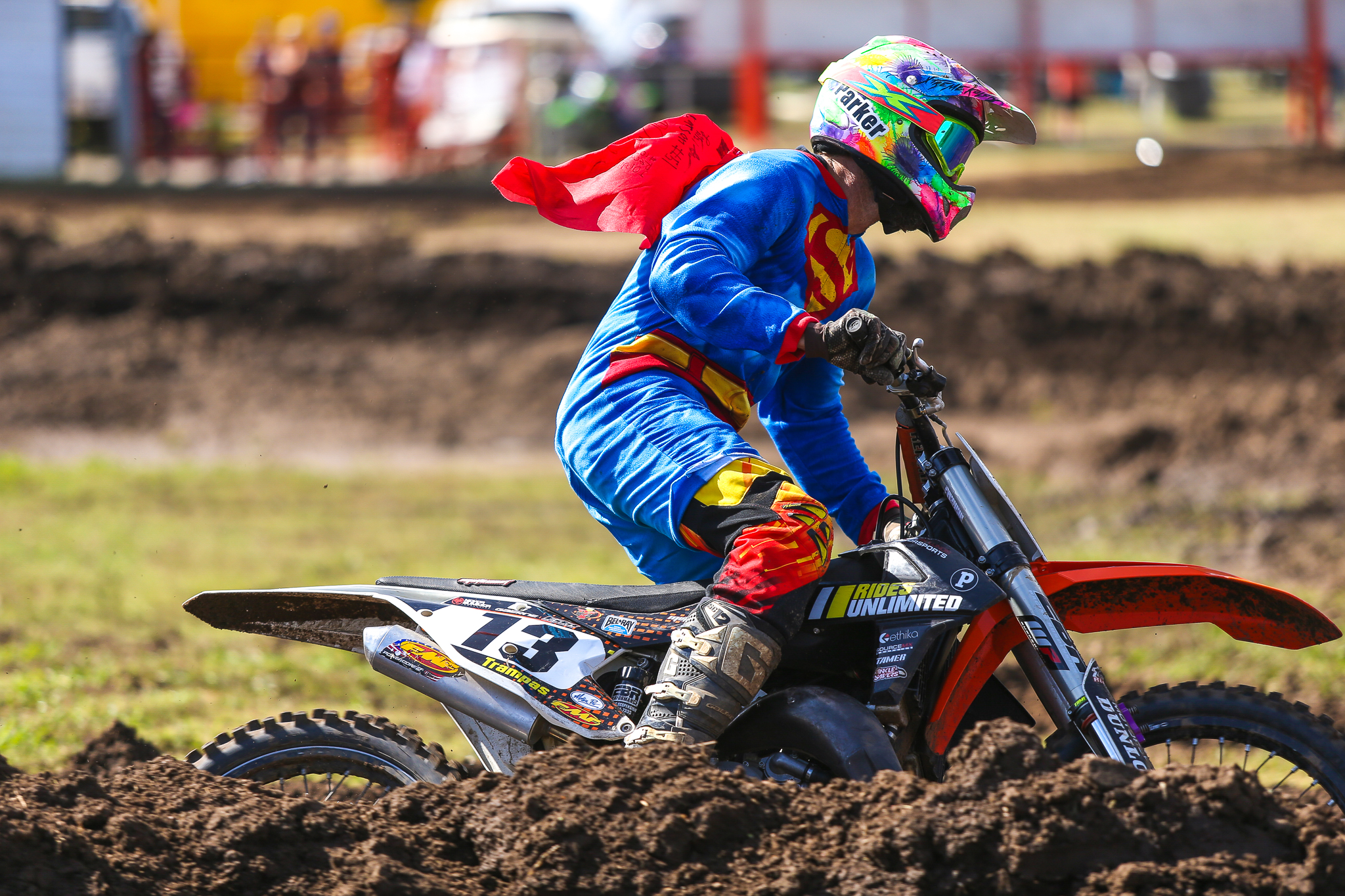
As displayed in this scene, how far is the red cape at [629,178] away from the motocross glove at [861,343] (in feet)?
2.19

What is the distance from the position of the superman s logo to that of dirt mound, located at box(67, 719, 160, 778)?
2.47m

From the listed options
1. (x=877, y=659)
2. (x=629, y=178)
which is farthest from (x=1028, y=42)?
(x=877, y=659)

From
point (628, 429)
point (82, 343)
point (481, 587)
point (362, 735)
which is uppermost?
point (628, 429)

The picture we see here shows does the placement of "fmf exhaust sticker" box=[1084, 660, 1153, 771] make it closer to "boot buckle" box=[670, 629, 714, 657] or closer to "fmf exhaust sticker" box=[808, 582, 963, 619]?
"fmf exhaust sticker" box=[808, 582, 963, 619]

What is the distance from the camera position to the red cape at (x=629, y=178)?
11.8 feet

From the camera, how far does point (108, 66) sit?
19859 millimetres

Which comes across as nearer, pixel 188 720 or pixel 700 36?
pixel 188 720

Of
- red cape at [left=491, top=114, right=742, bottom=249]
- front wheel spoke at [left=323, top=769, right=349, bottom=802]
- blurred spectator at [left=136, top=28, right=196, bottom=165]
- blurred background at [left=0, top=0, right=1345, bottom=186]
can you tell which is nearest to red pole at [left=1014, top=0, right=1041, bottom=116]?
blurred background at [left=0, top=0, right=1345, bottom=186]

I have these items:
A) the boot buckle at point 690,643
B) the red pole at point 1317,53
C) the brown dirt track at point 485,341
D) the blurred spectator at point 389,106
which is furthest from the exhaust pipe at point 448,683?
the red pole at point 1317,53

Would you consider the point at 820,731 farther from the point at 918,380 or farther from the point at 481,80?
the point at 481,80

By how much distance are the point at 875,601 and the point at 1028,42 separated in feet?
60.5

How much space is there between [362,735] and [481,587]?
46 cm

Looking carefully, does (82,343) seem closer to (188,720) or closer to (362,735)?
(188,720)

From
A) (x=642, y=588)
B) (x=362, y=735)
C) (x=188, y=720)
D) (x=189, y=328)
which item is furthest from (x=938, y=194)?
(x=189, y=328)
